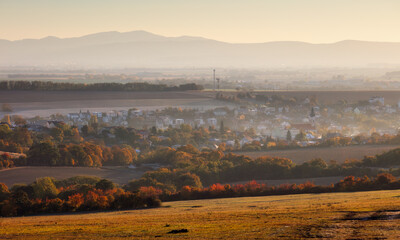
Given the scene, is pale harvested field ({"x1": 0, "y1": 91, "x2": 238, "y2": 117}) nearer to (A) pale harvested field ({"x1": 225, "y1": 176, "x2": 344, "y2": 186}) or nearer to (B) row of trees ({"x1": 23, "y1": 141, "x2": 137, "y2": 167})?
(B) row of trees ({"x1": 23, "y1": 141, "x2": 137, "y2": 167})

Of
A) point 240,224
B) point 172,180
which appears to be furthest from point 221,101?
point 240,224

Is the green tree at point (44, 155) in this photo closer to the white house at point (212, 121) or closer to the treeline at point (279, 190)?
the treeline at point (279, 190)

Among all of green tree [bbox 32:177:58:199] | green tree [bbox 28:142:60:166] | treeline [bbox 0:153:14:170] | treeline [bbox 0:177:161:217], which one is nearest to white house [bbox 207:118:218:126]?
green tree [bbox 28:142:60:166]

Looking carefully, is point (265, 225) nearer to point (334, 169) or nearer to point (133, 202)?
point (133, 202)

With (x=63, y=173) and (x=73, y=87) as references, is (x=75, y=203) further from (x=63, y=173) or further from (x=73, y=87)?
(x=73, y=87)

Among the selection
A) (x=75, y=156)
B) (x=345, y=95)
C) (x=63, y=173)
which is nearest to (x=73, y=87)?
(x=345, y=95)
